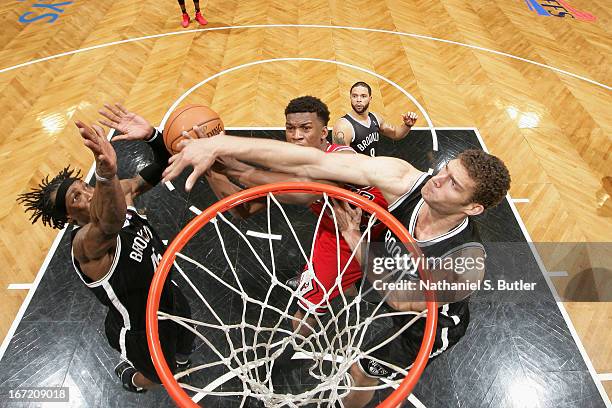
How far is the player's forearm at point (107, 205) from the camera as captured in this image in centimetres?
223

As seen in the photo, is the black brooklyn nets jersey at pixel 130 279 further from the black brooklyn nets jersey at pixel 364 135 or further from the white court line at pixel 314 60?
the white court line at pixel 314 60

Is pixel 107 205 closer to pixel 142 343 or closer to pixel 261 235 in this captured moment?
pixel 142 343

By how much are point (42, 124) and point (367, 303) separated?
189 inches

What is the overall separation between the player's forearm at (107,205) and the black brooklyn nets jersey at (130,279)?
1.13 feet

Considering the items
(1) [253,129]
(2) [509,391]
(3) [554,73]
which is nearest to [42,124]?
(1) [253,129]

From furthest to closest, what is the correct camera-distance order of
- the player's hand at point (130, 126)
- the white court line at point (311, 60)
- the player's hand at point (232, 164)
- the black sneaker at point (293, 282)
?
the white court line at point (311, 60) → the black sneaker at point (293, 282) → the player's hand at point (130, 126) → the player's hand at point (232, 164)

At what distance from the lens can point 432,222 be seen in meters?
2.61

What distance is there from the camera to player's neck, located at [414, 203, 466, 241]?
253 centimetres

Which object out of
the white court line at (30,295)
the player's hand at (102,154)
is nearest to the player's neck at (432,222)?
the player's hand at (102,154)

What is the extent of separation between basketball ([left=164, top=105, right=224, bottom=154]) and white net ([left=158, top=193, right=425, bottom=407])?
0.77m

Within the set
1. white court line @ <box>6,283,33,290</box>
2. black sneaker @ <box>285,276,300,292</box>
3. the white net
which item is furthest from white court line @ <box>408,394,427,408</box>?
white court line @ <box>6,283,33,290</box>

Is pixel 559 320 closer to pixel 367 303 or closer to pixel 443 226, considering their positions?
pixel 367 303

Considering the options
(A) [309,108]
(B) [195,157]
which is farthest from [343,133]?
(B) [195,157]

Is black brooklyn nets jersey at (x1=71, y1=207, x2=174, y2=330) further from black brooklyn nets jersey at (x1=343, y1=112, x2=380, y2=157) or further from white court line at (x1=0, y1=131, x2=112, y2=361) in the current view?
black brooklyn nets jersey at (x1=343, y1=112, x2=380, y2=157)
